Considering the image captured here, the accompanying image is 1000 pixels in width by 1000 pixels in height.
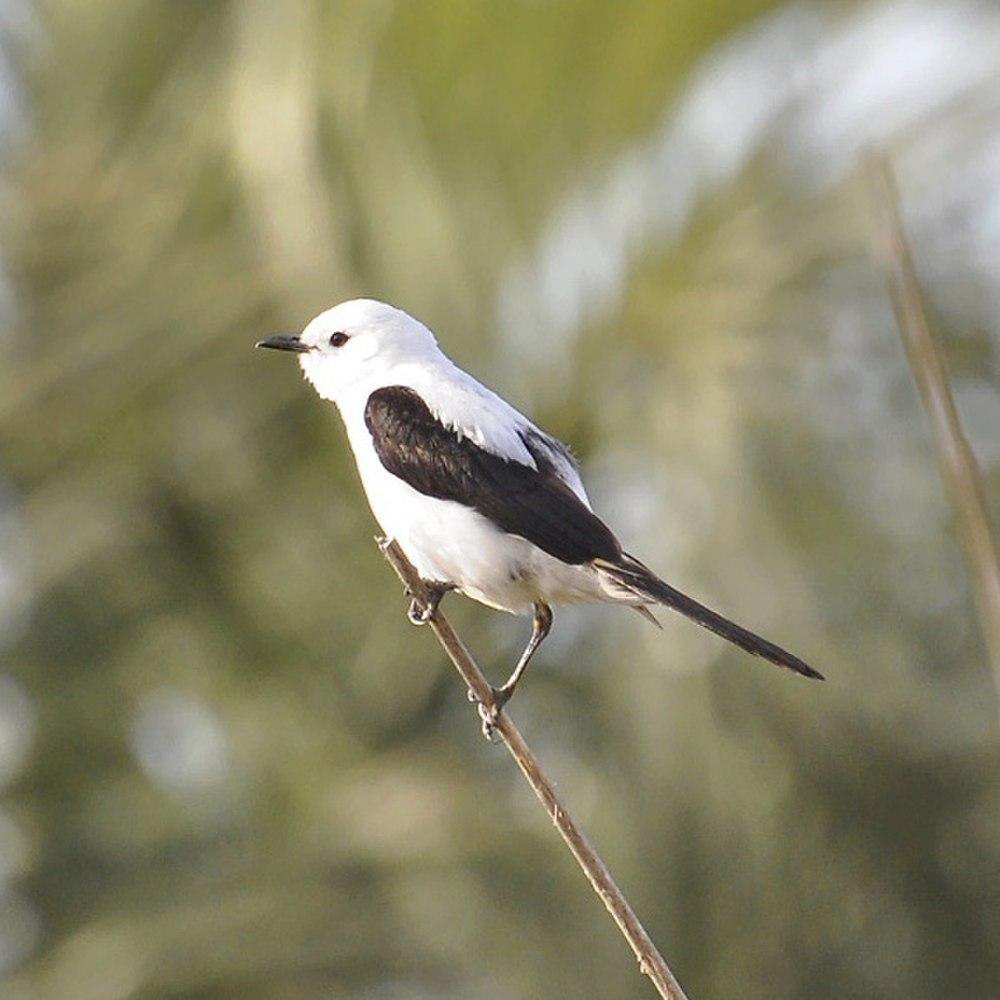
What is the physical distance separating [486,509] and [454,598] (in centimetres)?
396

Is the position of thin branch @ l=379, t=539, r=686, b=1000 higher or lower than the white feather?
lower

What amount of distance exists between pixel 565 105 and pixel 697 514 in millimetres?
1818

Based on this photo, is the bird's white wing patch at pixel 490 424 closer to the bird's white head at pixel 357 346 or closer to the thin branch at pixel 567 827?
the bird's white head at pixel 357 346

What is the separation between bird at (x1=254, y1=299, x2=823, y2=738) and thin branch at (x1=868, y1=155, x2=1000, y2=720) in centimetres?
135

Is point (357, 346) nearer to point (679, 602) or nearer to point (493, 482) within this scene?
point (493, 482)

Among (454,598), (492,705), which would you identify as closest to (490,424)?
(492,705)

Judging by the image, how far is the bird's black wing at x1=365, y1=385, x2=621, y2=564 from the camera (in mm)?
3574

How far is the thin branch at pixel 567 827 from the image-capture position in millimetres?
2516

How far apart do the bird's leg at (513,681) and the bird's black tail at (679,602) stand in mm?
295

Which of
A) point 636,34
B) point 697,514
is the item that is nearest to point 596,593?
point 697,514

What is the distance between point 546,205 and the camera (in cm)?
765

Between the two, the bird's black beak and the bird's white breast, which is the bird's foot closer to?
the bird's white breast

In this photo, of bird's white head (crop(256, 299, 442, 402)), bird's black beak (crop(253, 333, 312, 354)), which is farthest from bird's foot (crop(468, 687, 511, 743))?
bird's black beak (crop(253, 333, 312, 354))

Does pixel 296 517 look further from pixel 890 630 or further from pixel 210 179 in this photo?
pixel 890 630
